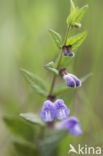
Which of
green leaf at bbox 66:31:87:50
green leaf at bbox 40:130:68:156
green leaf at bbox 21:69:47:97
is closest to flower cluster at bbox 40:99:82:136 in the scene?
green leaf at bbox 21:69:47:97

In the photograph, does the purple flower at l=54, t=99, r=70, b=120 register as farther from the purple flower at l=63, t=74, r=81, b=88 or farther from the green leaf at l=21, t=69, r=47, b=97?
the green leaf at l=21, t=69, r=47, b=97

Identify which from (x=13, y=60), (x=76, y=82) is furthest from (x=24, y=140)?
(x=13, y=60)

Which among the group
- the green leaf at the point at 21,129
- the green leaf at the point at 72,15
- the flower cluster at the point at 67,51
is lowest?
the green leaf at the point at 21,129

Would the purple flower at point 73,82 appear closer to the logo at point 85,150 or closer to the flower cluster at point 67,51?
the flower cluster at point 67,51

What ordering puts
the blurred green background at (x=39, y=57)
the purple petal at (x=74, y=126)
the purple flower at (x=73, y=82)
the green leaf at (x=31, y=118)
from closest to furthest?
the purple flower at (x=73, y=82), the green leaf at (x=31, y=118), the purple petal at (x=74, y=126), the blurred green background at (x=39, y=57)

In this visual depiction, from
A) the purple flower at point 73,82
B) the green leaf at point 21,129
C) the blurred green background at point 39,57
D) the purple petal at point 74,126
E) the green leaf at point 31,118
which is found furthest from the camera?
the blurred green background at point 39,57

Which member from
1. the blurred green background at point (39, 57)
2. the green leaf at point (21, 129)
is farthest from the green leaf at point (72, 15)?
the green leaf at point (21, 129)
